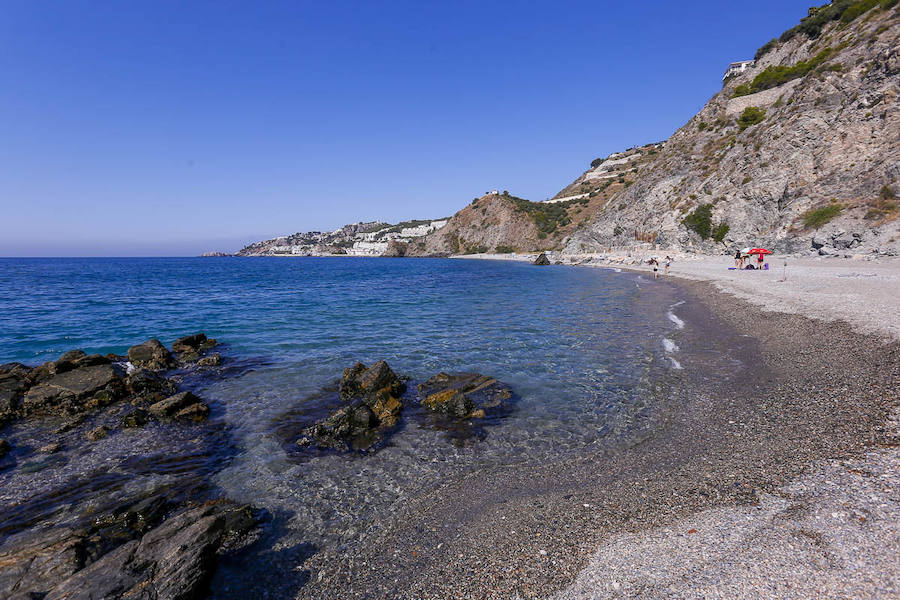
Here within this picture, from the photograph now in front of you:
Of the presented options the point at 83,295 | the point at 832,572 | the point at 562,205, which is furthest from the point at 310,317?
the point at 562,205

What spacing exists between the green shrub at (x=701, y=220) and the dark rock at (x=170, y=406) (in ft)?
241

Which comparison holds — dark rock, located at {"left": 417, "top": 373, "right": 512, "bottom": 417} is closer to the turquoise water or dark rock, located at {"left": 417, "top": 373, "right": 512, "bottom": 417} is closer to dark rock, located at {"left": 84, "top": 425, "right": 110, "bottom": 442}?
the turquoise water

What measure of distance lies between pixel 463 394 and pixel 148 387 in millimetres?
11134

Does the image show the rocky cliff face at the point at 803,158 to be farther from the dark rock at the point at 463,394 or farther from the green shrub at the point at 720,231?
the dark rock at the point at 463,394

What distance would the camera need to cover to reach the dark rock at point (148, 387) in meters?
13.2

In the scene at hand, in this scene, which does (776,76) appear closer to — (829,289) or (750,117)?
(750,117)

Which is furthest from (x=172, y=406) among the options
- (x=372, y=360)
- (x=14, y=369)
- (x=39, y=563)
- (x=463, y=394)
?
(x=14, y=369)

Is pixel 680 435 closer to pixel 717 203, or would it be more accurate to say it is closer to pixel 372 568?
pixel 372 568

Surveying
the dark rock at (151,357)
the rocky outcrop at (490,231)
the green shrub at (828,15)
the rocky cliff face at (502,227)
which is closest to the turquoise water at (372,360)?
the dark rock at (151,357)

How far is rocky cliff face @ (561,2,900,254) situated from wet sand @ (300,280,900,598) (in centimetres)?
4033

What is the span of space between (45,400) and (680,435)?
61.0 feet

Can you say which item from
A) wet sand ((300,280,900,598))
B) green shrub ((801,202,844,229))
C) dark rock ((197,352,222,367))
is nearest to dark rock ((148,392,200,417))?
dark rock ((197,352,222,367))

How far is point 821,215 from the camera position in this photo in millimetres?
45500

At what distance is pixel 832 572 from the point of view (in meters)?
4.53
